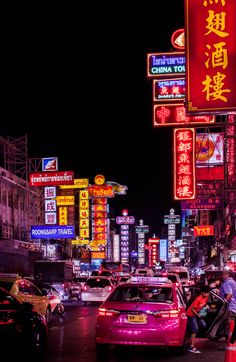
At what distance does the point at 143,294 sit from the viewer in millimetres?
12453

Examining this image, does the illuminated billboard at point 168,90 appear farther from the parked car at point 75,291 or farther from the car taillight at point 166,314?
the car taillight at point 166,314

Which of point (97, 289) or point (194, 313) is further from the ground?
point (194, 313)

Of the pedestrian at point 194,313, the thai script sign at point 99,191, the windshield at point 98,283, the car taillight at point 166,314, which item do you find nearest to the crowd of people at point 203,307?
the pedestrian at point 194,313

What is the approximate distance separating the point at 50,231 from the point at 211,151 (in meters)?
18.8

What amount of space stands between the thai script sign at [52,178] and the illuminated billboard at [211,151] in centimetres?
1395

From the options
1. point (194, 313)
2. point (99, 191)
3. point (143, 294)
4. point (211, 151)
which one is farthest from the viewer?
point (99, 191)

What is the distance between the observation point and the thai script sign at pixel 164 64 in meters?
30.0

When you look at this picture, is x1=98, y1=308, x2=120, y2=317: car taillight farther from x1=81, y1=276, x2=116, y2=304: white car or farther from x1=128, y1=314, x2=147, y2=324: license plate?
x1=81, y1=276, x2=116, y2=304: white car

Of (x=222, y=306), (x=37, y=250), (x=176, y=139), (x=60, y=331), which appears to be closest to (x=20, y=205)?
(x=37, y=250)

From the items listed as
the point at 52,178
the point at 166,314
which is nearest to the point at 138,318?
the point at 166,314

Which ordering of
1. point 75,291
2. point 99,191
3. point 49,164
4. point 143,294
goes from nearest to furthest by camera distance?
point 143,294, point 75,291, point 49,164, point 99,191

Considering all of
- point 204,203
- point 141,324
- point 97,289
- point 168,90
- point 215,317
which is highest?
point 168,90

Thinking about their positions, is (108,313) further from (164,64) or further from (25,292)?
(164,64)

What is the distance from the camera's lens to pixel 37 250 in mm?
53906
